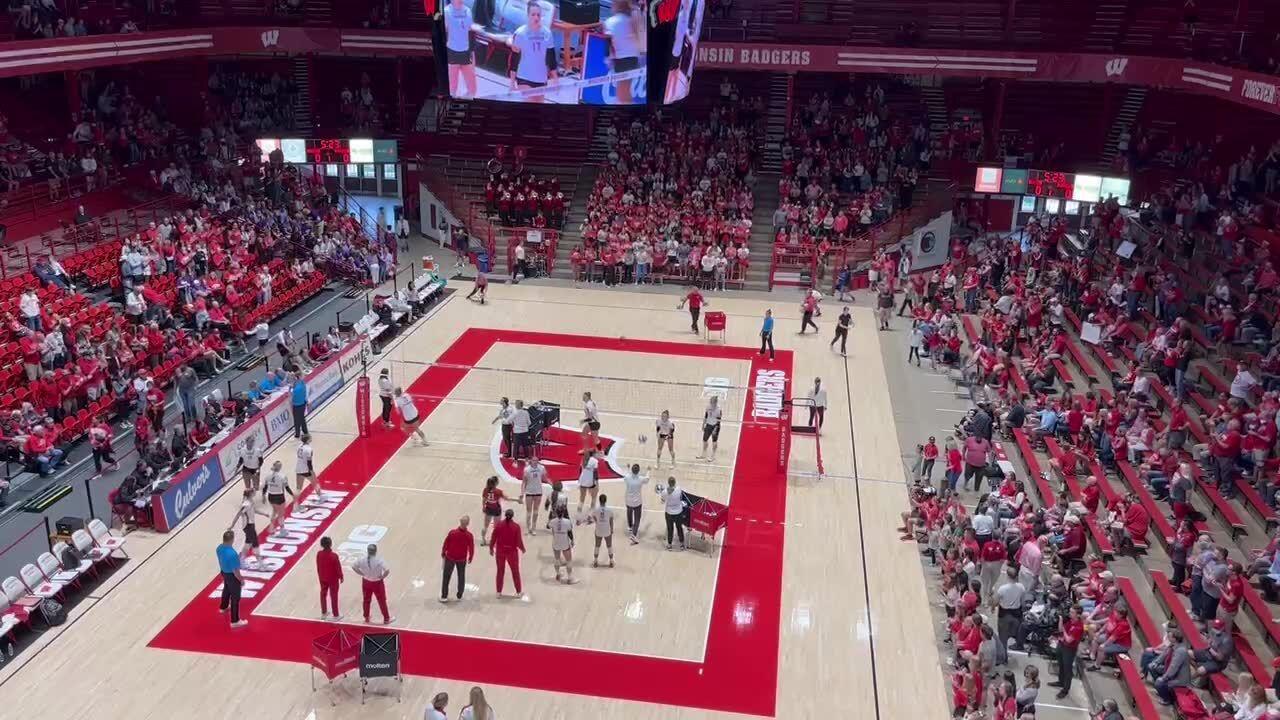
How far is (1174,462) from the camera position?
64.6ft

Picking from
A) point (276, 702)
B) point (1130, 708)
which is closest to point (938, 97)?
point (1130, 708)

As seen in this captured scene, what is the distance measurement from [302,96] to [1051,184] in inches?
1151

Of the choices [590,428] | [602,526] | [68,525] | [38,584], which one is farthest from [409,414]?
[38,584]

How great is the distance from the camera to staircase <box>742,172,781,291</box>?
125 feet

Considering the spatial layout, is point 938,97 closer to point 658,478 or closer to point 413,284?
point 413,284

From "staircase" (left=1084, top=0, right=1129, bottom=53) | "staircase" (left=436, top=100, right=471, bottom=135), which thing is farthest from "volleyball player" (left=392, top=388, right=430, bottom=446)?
"staircase" (left=1084, top=0, right=1129, bottom=53)

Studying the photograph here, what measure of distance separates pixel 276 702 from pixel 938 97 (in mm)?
37490

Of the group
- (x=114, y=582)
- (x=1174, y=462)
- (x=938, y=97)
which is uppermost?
(x=938, y=97)

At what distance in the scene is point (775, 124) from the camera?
45.1 meters

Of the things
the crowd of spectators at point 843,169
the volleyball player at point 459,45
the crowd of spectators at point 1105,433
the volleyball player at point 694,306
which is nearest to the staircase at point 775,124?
the crowd of spectators at point 843,169

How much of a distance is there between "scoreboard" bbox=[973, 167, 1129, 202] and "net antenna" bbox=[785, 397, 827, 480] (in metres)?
16.6

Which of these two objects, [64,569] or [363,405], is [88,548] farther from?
[363,405]

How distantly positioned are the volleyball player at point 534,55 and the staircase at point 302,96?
57.6 feet

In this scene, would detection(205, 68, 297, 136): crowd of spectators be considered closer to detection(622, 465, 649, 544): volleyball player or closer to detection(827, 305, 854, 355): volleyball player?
detection(827, 305, 854, 355): volleyball player
